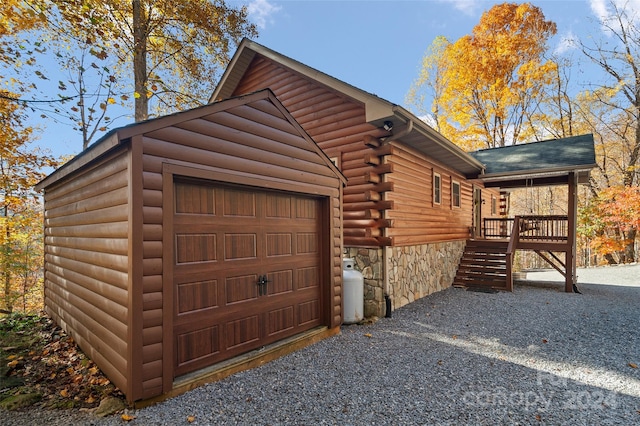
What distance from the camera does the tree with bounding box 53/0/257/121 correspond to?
10.0 metres

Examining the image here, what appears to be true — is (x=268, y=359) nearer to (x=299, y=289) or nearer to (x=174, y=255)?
(x=299, y=289)

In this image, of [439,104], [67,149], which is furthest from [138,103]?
[439,104]

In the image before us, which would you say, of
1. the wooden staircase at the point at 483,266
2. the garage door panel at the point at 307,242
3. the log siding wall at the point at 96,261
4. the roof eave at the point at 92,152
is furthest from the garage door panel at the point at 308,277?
the wooden staircase at the point at 483,266

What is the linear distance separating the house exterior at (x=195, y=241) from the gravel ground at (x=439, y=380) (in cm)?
51

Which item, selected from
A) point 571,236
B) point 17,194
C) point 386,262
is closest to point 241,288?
point 386,262

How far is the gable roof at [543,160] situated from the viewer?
902cm

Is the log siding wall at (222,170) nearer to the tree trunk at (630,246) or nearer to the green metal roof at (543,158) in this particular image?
the green metal roof at (543,158)

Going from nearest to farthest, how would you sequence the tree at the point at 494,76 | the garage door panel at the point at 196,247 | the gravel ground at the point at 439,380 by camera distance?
the gravel ground at the point at 439,380, the garage door panel at the point at 196,247, the tree at the point at 494,76

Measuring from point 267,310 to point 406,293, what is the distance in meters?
4.32

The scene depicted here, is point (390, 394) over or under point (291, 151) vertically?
under

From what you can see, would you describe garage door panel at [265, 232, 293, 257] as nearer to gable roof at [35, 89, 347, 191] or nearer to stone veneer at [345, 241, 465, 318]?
gable roof at [35, 89, 347, 191]

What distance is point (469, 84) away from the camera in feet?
58.9

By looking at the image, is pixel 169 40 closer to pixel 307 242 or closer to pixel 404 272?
pixel 307 242

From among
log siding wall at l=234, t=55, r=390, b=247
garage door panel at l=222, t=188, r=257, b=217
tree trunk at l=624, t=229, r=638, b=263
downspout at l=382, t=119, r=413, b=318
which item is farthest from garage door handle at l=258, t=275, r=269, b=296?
tree trunk at l=624, t=229, r=638, b=263
